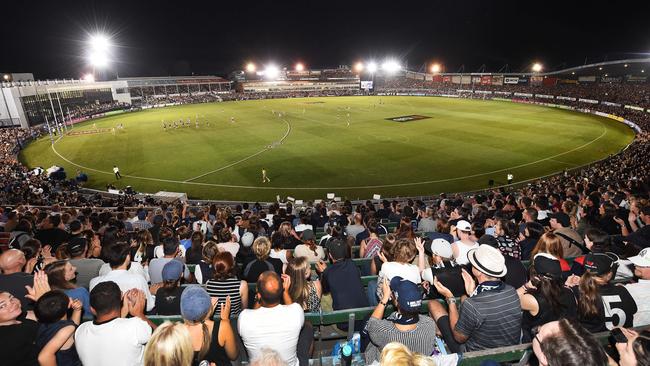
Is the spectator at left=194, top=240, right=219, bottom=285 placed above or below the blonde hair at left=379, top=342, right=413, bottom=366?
below

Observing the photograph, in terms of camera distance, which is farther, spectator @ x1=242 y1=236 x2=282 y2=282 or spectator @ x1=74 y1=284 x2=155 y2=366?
spectator @ x1=242 y1=236 x2=282 y2=282

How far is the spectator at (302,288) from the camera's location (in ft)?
17.7

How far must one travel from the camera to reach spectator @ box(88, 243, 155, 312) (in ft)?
18.5

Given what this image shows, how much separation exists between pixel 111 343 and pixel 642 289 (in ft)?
24.2

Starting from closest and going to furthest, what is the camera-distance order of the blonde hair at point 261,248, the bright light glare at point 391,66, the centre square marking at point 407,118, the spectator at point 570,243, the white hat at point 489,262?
the white hat at point 489,262
the blonde hair at point 261,248
the spectator at point 570,243
the centre square marking at point 407,118
the bright light glare at point 391,66

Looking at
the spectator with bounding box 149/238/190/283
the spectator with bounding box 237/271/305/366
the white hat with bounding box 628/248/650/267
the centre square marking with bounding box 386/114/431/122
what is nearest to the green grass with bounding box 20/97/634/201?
the centre square marking with bounding box 386/114/431/122

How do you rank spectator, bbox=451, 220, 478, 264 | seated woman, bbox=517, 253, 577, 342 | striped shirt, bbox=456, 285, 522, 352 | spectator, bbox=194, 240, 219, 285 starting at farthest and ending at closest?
spectator, bbox=451, 220, 478, 264 → spectator, bbox=194, 240, 219, 285 → seated woman, bbox=517, 253, 577, 342 → striped shirt, bbox=456, 285, 522, 352

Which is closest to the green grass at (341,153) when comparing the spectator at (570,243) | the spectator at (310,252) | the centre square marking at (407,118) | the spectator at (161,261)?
the centre square marking at (407,118)

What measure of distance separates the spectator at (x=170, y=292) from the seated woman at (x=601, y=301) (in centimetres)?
575

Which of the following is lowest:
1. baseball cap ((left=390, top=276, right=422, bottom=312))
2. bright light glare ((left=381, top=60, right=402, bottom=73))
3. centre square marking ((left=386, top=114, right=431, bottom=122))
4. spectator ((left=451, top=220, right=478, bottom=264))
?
centre square marking ((left=386, top=114, right=431, bottom=122))

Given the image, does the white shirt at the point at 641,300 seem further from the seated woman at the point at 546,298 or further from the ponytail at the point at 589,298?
the seated woman at the point at 546,298

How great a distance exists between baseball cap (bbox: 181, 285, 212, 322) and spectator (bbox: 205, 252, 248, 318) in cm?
125

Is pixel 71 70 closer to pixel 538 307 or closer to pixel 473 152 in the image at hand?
pixel 473 152

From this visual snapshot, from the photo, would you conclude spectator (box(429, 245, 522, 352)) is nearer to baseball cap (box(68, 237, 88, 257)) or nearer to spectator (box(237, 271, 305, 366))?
spectator (box(237, 271, 305, 366))
